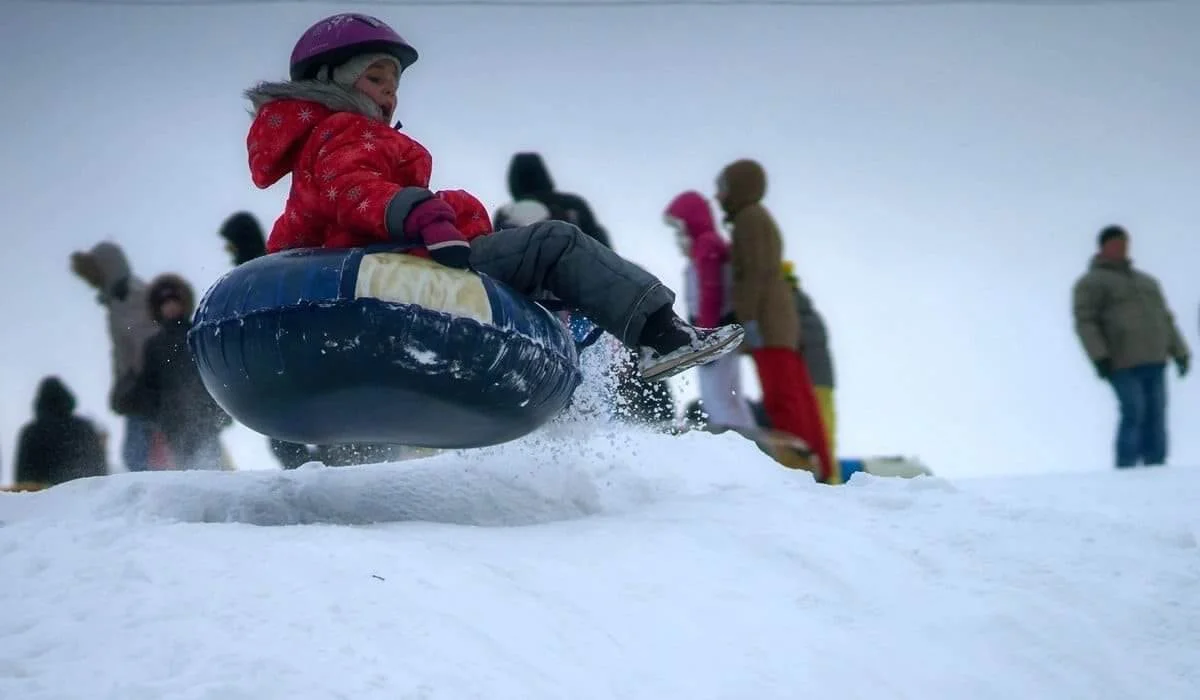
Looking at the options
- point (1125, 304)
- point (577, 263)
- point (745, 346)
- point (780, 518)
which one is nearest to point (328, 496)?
point (577, 263)

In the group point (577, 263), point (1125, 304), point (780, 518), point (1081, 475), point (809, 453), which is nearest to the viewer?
point (780, 518)

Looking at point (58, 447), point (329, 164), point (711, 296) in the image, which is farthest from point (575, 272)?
point (58, 447)

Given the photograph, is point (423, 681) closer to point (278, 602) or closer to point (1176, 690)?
point (278, 602)

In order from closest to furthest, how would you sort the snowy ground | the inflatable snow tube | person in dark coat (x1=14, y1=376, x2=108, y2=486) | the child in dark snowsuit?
1. the snowy ground
2. the inflatable snow tube
3. the child in dark snowsuit
4. person in dark coat (x1=14, y1=376, x2=108, y2=486)

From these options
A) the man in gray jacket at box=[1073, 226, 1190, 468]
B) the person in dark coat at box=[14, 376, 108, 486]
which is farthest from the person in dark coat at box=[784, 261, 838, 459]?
the person in dark coat at box=[14, 376, 108, 486]

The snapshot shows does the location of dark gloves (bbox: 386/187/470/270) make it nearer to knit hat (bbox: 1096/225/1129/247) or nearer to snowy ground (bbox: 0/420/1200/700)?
snowy ground (bbox: 0/420/1200/700)

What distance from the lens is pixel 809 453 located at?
18.4ft

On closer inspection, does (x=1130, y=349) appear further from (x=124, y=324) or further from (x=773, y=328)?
(x=124, y=324)

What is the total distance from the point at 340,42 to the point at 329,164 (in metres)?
0.45

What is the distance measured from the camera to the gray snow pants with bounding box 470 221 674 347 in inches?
153

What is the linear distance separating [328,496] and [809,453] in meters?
2.44

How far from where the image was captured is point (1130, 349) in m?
6.68

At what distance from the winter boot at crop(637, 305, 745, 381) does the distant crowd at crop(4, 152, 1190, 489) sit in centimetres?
139

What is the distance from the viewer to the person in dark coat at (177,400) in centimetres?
573
